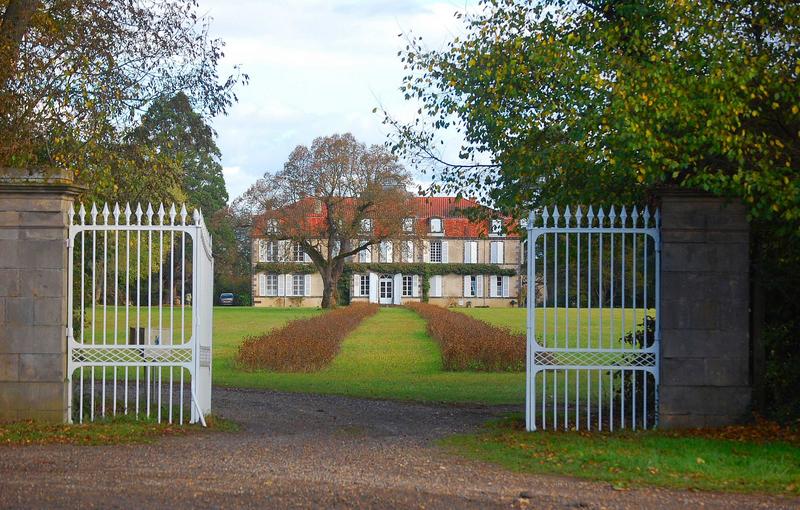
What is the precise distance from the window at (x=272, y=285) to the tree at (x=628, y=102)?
186 feet

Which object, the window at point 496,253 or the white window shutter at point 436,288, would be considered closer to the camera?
the white window shutter at point 436,288

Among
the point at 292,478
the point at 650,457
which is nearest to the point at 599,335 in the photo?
the point at 650,457

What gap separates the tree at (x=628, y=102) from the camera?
7.96m

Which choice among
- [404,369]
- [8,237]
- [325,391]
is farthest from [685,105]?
[404,369]

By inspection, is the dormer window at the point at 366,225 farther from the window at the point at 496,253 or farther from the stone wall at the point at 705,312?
the stone wall at the point at 705,312

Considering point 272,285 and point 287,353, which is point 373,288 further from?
point 287,353

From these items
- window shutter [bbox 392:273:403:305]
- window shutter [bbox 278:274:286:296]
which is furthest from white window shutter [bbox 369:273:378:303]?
window shutter [bbox 278:274:286:296]

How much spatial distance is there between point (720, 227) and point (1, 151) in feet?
22.2

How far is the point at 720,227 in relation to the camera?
8609mm

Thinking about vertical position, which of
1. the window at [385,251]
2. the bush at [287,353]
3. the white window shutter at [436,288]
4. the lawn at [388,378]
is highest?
the window at [385,251]

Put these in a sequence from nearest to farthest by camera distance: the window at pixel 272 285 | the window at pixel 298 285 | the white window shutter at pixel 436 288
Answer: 1. the window at pixel 272 285
2. the window at pixel 298 285
3. the white window shutter at pixel 436 288

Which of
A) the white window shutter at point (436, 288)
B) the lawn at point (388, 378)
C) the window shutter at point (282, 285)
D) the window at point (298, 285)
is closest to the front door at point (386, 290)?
the white window shutter at point (436, 288)

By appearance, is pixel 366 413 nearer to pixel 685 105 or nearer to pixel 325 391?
pixel 325 391

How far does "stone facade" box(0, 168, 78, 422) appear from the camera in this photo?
8789 mm
